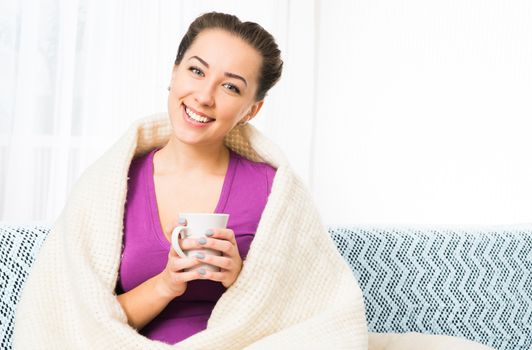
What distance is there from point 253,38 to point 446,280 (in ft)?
2.52

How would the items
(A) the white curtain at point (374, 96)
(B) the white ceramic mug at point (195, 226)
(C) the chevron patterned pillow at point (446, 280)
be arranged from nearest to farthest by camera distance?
(B) the white ceramic mug at point (195, 226), (C) the chevron patterned pillow at point (446, 280), (A) the white curtain at point (374, 96)

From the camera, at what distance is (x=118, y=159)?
140 cm

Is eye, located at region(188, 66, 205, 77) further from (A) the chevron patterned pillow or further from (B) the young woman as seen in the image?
(A) the chevron patterned pillow

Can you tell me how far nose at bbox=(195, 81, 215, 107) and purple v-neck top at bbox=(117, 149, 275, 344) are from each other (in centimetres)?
18

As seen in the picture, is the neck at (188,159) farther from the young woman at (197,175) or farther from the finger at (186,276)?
the finger at (186,276)

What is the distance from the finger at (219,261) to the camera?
1146mm

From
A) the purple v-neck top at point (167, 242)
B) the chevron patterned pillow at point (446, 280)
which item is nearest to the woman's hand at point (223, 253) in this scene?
the purple v-neck top at point (167, 242)

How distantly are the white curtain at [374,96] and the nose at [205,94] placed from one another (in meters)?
1.87

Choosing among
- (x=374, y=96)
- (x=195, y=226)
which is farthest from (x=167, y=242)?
(x=374, y=96)

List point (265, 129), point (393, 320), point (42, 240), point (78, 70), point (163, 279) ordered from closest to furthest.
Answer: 1. point (163, 279)
2. point (42, 240)
3. point (393, 320)
4. point (78, 70)
5. point (265, 129)

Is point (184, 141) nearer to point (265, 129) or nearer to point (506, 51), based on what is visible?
point (265, 129)

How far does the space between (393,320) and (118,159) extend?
2.53ft

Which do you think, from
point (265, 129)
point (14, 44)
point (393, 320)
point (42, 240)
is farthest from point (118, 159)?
point (265, 129)

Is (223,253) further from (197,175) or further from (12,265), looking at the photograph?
(12,265)
